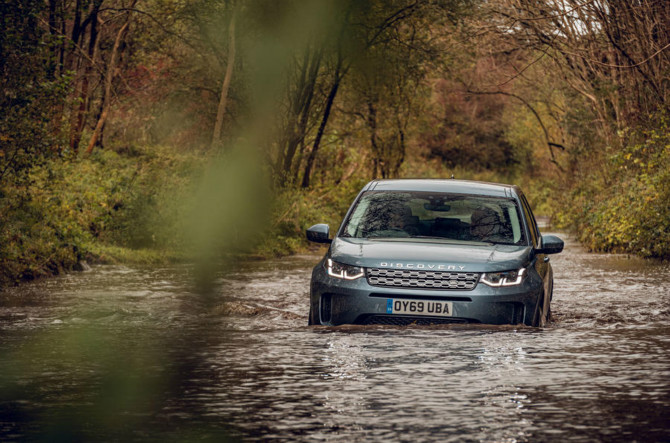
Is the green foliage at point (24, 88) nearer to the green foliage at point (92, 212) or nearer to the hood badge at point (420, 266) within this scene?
the green foliage at point (92, 212)

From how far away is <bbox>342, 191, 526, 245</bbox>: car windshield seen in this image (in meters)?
12.4

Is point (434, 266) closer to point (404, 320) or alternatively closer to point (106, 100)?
point (404, 320)

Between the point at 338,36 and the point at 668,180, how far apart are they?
1212cm

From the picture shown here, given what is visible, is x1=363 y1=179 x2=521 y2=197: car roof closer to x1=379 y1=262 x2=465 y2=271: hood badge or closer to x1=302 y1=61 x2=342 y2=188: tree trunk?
x1=379 y1=262 x2=465 y2=271: hood badge

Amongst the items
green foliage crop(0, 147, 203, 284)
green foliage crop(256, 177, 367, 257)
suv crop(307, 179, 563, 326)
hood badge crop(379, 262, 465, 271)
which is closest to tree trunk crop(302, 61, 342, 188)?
green foliage crop(256, 177, 367, 257)

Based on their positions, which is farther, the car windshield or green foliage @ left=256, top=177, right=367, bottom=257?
green foliage @ left=256, top=177, right=367, bottom=257

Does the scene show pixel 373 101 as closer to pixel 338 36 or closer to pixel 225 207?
pixel 338 36

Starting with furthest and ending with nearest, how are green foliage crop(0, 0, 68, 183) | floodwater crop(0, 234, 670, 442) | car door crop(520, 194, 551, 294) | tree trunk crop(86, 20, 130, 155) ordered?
1. tree trunk crop(86, 20, 130, 155)
2. green foliage crop(0, 0, 68, 183)
3. car door crop(520, 194, 551, 294)
4. floodwater crop(0, 234, 670, 442)

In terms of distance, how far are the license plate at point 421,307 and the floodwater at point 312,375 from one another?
0.28m

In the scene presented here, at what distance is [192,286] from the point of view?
18.9m

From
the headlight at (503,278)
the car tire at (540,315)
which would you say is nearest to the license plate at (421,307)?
the headlight at (503,278)

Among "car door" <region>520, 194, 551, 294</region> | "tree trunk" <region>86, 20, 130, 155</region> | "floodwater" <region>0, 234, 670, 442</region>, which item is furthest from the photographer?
"tree trunk" <region>86, 20, 130, 155</region>

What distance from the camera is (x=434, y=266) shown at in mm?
11258

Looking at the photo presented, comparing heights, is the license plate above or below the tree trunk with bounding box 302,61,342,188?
below
